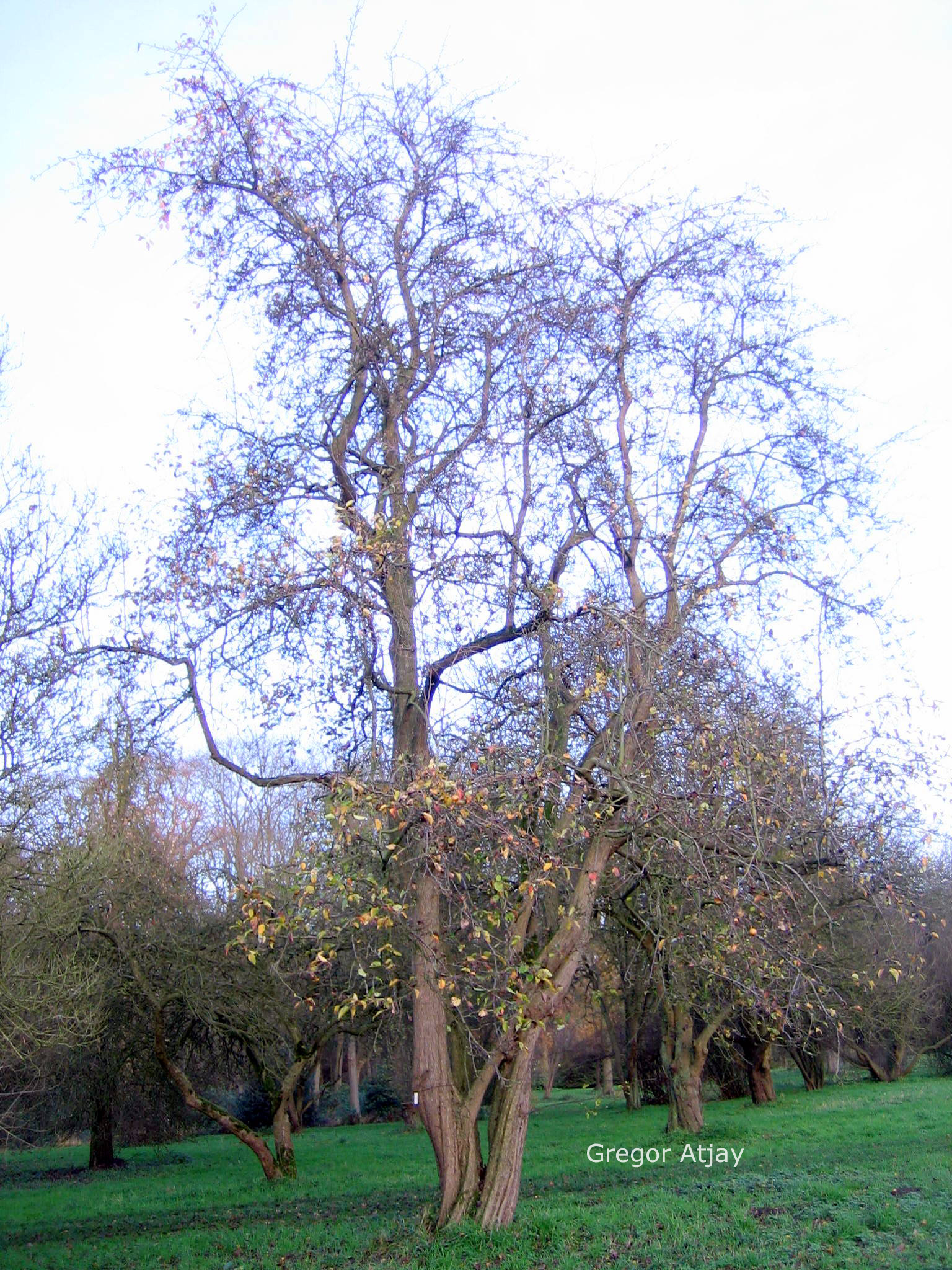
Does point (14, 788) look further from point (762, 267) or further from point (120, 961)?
point (762, 267)

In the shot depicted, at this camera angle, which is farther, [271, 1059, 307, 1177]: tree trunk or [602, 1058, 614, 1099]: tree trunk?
[602, 1058, 614, 1099]: tree trunk

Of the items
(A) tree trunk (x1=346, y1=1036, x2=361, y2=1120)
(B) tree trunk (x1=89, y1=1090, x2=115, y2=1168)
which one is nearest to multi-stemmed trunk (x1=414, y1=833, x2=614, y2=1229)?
(B) tree trunk (x1=89, y1=1090, x2=115, y2=1168)

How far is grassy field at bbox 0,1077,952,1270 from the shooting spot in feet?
22.4

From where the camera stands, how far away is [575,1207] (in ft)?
28.1

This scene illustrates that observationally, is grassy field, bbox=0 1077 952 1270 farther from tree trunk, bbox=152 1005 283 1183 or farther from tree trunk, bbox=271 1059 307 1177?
tree trunk, bbox=152 1005 283 1183

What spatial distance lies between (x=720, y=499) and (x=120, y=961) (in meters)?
9.63

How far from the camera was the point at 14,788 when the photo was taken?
316 inches

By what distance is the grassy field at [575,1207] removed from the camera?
22.4 feet

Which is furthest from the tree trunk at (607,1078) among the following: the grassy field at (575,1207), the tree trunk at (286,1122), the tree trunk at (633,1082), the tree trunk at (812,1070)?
the tree trunk at (286,1122)

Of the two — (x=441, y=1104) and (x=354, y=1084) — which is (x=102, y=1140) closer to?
(x=354, y=1084)

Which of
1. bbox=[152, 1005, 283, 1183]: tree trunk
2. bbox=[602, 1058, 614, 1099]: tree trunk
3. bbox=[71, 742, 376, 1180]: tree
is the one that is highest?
bbox=[71, 742, 376, 1180]: tree

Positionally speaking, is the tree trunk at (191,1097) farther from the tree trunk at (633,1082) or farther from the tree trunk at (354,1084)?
the tree trunk at (354,1084)

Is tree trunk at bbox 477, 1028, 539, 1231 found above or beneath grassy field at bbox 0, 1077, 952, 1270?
above

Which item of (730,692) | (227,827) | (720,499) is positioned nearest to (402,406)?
(720,499)
